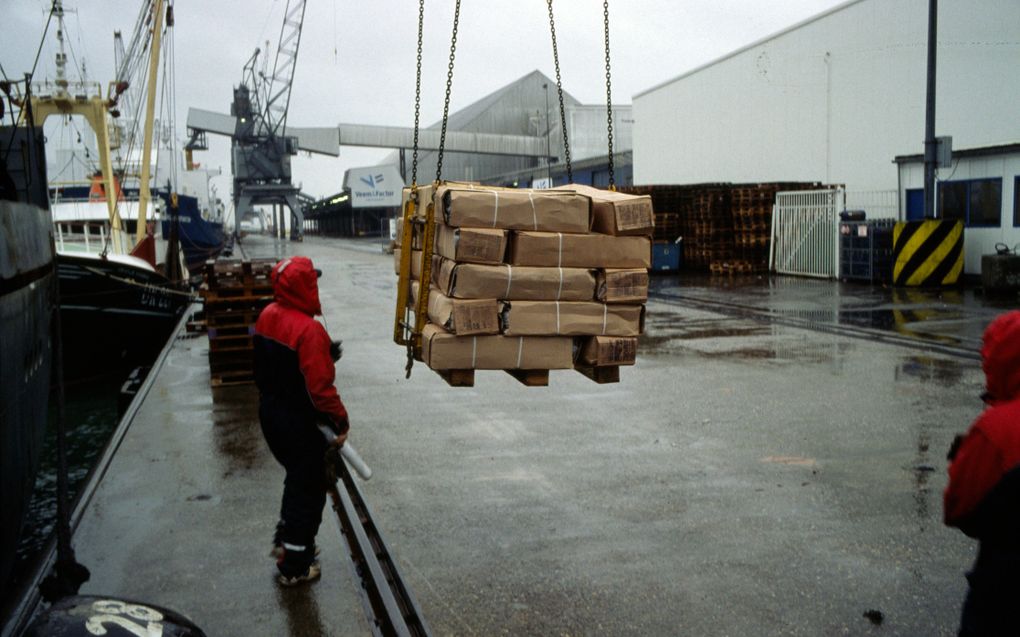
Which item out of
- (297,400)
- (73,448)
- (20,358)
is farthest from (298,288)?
(73,448)

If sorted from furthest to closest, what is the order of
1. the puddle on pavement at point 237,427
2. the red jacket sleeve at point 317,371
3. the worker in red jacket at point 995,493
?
the puddle on pavement at point 237,427 → the red jacket sleeve at point 317,371 → the worker in red jacket at point 995,493

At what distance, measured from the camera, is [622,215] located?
484cm

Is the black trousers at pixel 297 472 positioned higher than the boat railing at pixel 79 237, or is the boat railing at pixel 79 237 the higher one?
the boat railing at pixel 79 237

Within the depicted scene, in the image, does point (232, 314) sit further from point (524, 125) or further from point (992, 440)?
point (524, 125)

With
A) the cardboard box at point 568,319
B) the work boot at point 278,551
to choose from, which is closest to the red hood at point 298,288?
the cardboard box at point 568,319

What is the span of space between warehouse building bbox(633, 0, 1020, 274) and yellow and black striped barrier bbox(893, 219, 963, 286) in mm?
734

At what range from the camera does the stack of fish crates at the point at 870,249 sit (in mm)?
21266

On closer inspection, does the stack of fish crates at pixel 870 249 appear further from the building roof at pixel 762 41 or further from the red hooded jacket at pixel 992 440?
the red hooded jacket at pixel 992 440

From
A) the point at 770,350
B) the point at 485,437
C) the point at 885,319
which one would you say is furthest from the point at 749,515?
the point at 885,319

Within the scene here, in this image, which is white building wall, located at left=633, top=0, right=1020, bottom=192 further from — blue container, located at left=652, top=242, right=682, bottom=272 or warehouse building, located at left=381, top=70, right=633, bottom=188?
warehouse building, located at left=381, top=70, right=633, bottom=188

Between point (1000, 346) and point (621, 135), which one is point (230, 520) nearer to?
point (1000, 346)

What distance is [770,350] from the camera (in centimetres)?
1310

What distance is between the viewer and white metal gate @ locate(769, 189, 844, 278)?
23141 mm

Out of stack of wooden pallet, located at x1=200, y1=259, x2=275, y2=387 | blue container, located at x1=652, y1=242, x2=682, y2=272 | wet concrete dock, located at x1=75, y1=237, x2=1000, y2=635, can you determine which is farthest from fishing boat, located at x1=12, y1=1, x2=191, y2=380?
blue container, located at x1=652, y1=242, x2=682, y2=272
